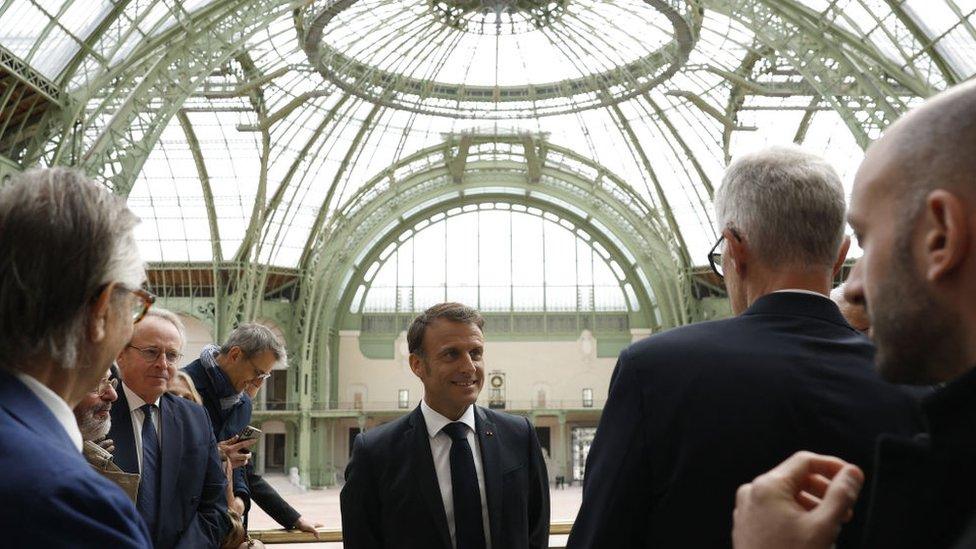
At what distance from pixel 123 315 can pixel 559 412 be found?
41.8 m

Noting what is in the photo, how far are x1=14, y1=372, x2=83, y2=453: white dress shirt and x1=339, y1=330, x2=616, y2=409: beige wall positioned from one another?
4336 cm

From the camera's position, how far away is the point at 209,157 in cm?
3559

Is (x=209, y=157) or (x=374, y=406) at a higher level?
(x=209, y=157)

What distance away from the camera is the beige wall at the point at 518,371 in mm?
45469

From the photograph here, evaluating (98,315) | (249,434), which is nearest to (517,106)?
(249,434)

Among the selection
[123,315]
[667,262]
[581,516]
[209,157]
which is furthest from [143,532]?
[667,262]

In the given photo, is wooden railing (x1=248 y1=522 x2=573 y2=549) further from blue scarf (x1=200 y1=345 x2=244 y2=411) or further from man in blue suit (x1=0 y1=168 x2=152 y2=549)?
man in blue suit (x1=0 y1=168 x2=152 y2=549)

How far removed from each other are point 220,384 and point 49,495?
489cm

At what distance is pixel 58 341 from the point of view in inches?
80.3

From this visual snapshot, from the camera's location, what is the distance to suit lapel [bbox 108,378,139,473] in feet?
14.4

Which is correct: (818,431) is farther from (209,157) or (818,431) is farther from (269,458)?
(269,458)

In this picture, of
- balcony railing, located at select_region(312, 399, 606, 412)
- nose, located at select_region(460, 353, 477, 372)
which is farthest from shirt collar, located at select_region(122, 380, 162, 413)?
balcony railing, located at select_region(312, 399, 606, 412)

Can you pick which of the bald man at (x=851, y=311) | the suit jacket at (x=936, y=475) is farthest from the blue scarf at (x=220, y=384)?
the suit jacket at (x=936, y=475)

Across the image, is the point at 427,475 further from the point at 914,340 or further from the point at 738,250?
the point at 914,340
